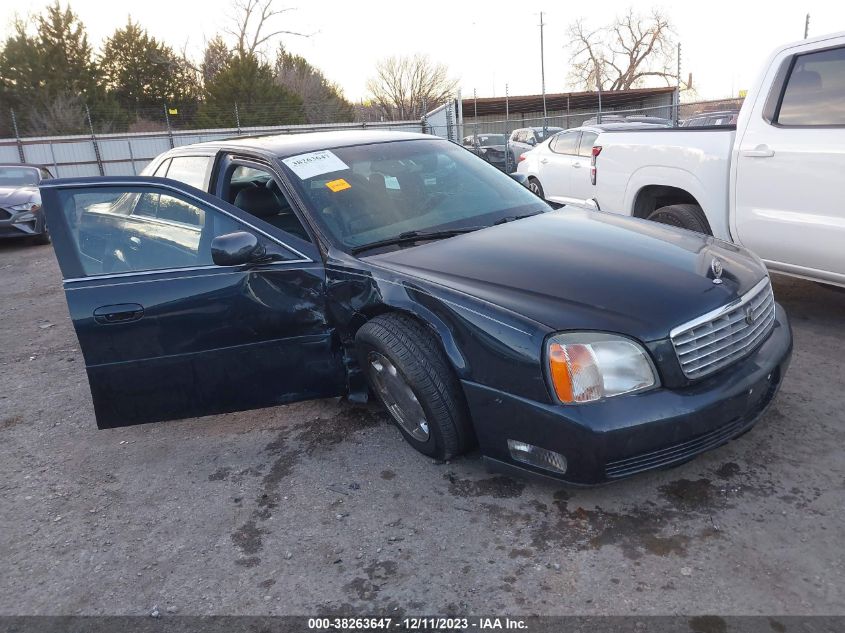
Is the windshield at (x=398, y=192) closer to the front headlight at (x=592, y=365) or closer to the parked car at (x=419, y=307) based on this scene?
the parked car at (x=419, y=307)

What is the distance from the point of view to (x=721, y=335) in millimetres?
2545

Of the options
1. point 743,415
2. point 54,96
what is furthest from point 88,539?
point 54,96

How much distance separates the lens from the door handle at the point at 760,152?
13.4ft

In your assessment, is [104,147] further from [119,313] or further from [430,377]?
[430,377]

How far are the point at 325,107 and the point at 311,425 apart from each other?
36536mm

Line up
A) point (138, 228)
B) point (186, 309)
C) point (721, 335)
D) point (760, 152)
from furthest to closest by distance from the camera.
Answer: point (760, 152), point (138, 228), point (186, 309), point (721, 335)

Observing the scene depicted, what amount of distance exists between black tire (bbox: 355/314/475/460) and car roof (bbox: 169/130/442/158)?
1.32m

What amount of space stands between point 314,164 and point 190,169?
1144 millimetres

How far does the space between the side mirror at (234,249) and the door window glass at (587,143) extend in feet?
21.7

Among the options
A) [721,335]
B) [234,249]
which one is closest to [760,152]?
[721,335]

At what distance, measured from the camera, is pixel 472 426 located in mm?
2805

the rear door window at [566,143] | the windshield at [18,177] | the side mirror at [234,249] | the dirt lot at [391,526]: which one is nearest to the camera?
the dirt lot at [391,526]

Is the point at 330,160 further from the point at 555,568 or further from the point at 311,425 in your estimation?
the point at 555,568

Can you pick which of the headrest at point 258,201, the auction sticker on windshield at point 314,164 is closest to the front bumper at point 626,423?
the auction sticker on windshield at point 314,164
